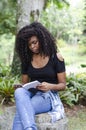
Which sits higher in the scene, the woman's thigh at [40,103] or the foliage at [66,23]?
the woman's thigh at [40,103]

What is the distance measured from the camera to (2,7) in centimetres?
1132

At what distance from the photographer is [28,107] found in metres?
4.35

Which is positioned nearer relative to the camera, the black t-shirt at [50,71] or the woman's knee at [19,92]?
the woman's knee at [19,92]

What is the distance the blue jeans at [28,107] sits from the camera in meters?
4.24

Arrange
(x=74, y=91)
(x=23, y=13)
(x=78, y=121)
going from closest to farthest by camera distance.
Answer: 1. (x=78, y=121)
2. (x=74, y=91)
3. (x=23, y=13)

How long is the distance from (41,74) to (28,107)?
1.86 ft

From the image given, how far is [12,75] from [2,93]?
1.58 m

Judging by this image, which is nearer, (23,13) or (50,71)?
(50,71)

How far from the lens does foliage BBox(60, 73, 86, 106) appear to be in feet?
25.1

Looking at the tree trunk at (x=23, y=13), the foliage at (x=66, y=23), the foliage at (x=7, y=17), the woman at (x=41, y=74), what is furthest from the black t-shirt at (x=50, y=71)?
the foliage at (x=66, y=23)

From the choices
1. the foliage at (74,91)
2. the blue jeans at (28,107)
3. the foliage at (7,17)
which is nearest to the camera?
the blue jeans at (28,107)

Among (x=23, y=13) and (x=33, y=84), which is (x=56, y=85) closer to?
(x=33, y=84)

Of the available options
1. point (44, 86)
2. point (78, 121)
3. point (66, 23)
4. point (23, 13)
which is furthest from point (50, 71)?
point (66, 23)

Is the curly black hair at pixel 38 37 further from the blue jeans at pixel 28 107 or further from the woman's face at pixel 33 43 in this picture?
the blue jeans at pixel 28 107
